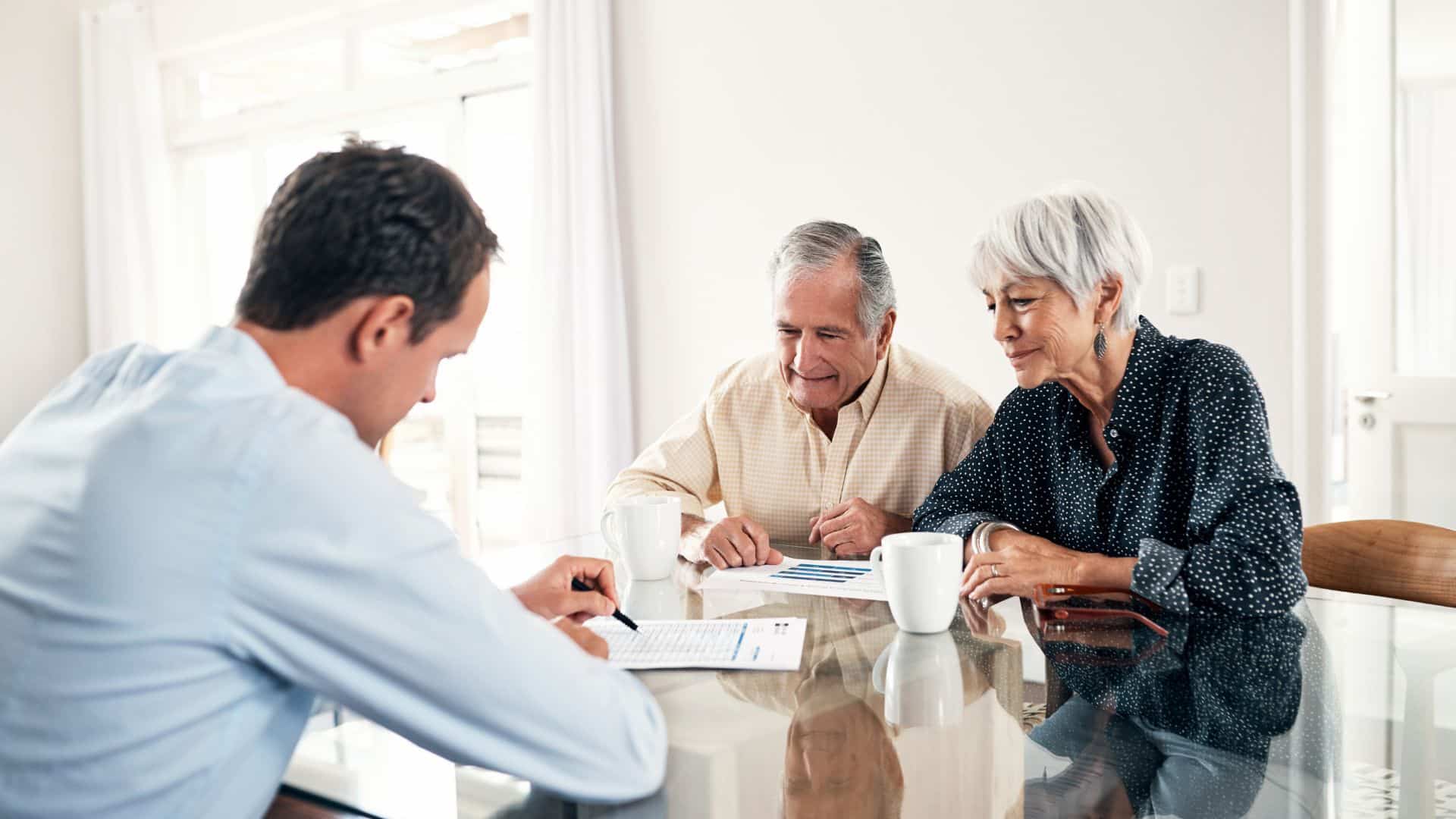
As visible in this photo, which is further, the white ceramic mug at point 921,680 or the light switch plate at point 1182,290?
the light switch plate at point 1182,290

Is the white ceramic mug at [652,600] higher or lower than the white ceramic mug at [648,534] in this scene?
lower

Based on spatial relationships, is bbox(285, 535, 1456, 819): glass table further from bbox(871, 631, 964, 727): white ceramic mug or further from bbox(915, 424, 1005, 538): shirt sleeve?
bbox(915, 424, 1005, 538): shirt sleeve

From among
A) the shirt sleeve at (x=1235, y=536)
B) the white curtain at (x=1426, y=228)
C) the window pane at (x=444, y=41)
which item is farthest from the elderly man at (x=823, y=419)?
the window pane at (x=444, y=41)

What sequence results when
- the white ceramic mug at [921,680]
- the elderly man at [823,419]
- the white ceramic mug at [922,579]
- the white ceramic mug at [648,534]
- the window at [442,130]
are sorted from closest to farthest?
1. the white ceramic mug at [921,680]
2. the white ceramic mug at [922,579]
3. the white ceramic mug at [648,534]
4. the elderly man at [823,419]
5. the window at [442,130]

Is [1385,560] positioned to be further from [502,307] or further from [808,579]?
[502,307]

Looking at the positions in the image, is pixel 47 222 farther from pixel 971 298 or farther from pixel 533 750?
pixel 533 750

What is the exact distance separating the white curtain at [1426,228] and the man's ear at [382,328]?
9.06 feet

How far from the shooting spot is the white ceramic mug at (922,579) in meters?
1.18

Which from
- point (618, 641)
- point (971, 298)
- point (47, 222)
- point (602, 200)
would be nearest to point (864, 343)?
point (618, 641)

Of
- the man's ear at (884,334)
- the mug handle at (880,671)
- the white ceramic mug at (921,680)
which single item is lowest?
the white ceramic mug at (921,680)

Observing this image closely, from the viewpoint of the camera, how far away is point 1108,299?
5.23 ft

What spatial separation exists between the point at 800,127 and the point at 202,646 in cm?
284

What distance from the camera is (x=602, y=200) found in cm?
367

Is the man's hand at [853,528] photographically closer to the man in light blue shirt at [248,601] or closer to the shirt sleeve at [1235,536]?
the shirt sleeve at [1235,536]
